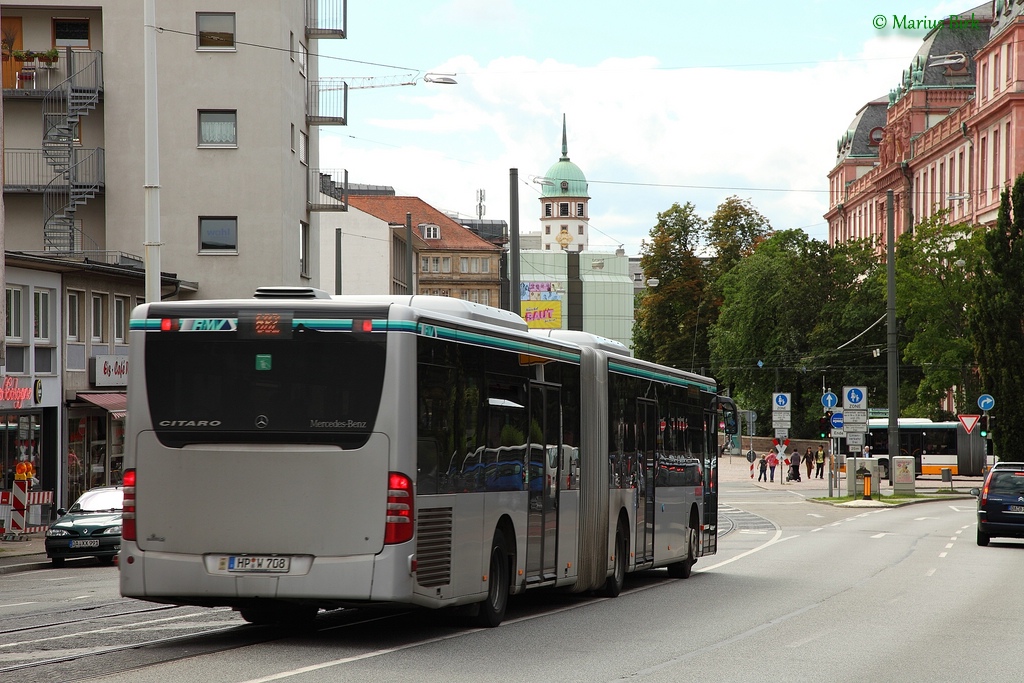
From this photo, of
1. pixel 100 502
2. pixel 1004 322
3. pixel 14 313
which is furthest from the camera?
pixel 1004 322

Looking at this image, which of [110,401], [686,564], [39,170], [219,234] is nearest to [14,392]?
[110,401]

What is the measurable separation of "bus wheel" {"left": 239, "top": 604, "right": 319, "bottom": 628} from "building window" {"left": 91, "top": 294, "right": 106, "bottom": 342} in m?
27.4

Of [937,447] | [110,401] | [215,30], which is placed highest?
[215,30]

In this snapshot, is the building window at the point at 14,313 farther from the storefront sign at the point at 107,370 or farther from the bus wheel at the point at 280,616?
the bus wheel at the point at 280,616

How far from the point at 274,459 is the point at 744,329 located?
275ft

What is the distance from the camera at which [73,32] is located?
48906 millimetres

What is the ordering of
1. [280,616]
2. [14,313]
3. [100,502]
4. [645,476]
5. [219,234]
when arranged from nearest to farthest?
[280,616]
[645,476]
[100,502]
[14,313]
[219,234]

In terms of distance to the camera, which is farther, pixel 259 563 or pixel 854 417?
pixel 854 417

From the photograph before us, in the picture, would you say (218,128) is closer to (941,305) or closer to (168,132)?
(168,132)

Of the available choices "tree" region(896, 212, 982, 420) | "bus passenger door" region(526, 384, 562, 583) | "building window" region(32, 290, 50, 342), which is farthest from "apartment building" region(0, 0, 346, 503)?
"tree" region(896, 212, 982, 420)

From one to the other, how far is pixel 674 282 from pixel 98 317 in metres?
65.8

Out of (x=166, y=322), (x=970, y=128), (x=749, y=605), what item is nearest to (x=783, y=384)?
(x=970, y=128)

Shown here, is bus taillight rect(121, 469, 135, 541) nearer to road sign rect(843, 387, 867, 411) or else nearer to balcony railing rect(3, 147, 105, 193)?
road sign rect(843, 387, 867, 411)

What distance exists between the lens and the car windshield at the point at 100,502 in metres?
27.5
